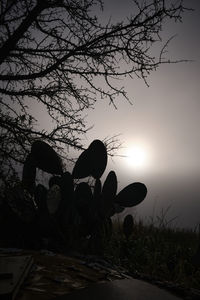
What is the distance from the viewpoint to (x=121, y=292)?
55.0 inches

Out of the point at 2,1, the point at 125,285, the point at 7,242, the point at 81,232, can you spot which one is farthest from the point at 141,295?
the point at 2,1

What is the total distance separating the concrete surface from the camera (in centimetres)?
131

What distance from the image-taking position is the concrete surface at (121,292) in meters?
1.31

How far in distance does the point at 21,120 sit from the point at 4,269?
293 cm

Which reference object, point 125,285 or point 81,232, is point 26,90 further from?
point 125,285

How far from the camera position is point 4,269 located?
1.34 m

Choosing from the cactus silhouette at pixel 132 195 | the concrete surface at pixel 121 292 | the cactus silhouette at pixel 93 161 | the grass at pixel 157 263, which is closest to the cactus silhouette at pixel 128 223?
the grass at pixel 157 263

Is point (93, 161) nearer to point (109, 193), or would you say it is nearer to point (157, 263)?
point (109, 193)

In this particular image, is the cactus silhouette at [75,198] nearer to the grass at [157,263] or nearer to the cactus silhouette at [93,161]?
the cactus silhouette at [93,161]


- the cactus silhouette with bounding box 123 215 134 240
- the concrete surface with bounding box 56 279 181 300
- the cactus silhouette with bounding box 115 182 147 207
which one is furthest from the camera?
the cactus silhouette with bounding box 123 215 134 240

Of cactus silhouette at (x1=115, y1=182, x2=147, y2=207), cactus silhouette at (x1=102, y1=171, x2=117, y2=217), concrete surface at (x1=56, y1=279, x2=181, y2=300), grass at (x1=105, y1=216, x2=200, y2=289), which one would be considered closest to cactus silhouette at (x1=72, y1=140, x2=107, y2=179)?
cactus silhouette at (x1=102, y1=171, x2=117, y2=217)

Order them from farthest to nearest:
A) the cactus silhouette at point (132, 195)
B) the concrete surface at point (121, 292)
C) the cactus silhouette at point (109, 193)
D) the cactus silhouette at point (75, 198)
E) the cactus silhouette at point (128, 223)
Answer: the cactus silhouette at point (128, 223) < the cactus silhouette at point (132, 195) < the cactus silhouette at point (109, 193) < the cactus silhouette at point (75, 198) < the concrete surface at point (121, 292)

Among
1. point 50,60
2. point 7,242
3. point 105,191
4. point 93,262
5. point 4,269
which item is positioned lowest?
point 7,242

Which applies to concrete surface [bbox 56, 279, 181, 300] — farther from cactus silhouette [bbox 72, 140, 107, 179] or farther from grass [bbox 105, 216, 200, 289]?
cactus silhouette [bbox 72, 140, 107, 179]
